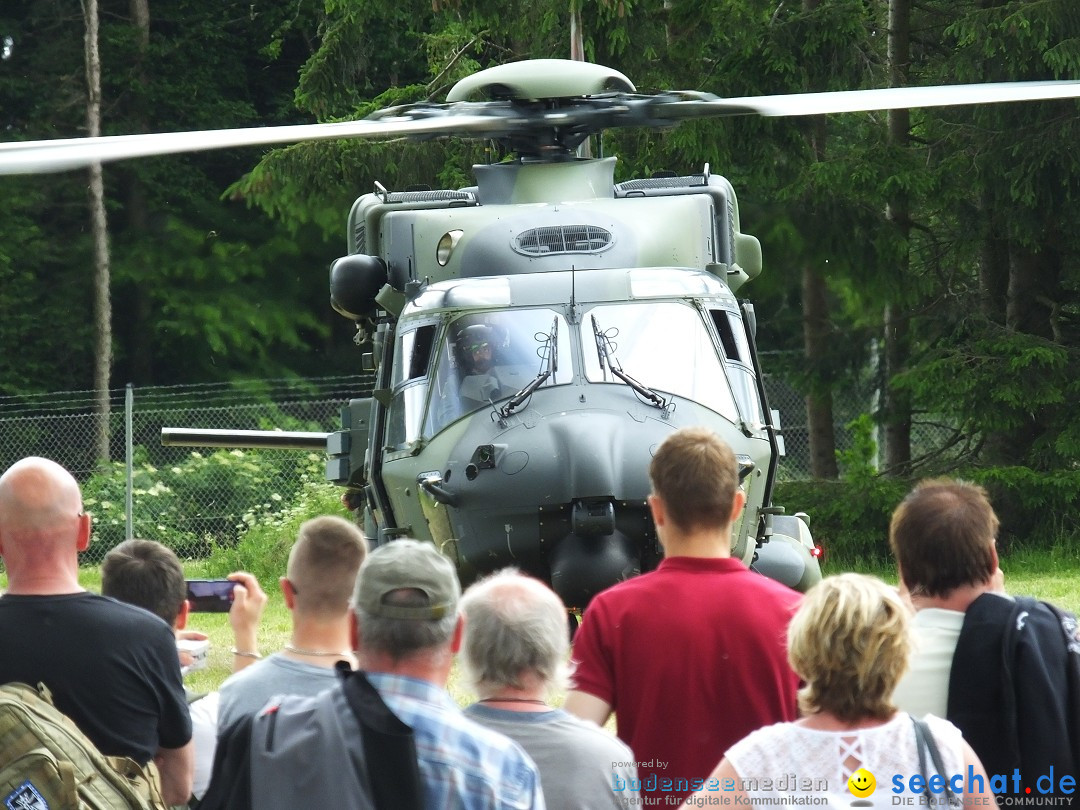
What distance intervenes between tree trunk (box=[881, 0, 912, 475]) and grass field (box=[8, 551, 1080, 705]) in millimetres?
2139

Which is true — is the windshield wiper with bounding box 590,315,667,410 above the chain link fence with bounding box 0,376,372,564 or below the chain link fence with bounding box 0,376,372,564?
above

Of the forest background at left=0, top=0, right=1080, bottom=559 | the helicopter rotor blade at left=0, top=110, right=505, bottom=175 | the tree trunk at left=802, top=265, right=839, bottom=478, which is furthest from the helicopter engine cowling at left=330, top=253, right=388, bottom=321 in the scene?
the tree trunk at left=802, top=265, right=839, bottom=478

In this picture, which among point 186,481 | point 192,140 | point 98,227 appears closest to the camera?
point 192,140

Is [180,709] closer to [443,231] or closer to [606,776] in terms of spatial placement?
[606,776]

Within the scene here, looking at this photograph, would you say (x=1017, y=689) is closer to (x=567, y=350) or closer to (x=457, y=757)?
(x=457, y=757)

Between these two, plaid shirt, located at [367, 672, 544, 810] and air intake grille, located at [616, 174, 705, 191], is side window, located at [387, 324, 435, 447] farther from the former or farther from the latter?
plaid shirt, located at [367, 672, 544, 810]

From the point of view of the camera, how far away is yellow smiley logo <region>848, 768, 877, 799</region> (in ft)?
10.7

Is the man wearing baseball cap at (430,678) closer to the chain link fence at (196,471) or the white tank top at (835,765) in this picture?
the white tank top at (835,765)

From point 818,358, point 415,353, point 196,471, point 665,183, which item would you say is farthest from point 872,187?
point 196,471

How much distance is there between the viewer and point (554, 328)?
862 centimetres

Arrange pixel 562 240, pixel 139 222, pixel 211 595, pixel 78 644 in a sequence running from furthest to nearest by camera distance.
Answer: pixel 139 222, pixel 562 240, pixel 211 595, pixel 78 644

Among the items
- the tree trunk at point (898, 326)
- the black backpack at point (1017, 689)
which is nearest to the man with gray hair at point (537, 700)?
the black backpack at point (1017, 689)

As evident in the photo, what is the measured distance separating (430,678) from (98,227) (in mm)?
25526

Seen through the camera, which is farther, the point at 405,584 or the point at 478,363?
the point at 478,363
